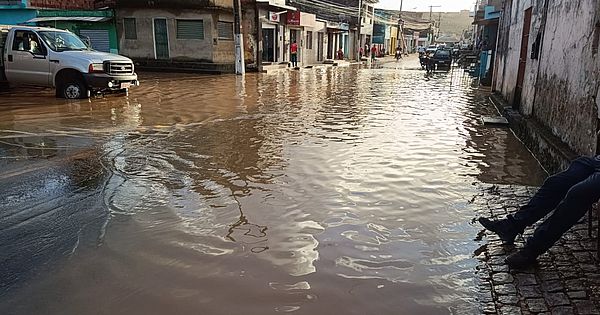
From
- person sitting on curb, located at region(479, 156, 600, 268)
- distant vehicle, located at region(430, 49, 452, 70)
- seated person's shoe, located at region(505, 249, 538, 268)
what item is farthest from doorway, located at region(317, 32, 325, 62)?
seated person's shoe, located at region(505, 249, 538, 268)

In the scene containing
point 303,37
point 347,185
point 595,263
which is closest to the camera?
point 595,263

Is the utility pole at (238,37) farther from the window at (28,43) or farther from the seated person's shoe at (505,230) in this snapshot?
the seated person's shoe at (505,230)

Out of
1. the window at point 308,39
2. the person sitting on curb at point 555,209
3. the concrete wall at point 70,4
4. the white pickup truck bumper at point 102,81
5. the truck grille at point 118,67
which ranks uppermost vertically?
the concrete wall at point 70,4

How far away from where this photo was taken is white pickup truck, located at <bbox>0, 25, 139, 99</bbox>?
13.1 meters

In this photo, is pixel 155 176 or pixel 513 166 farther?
pixel 513 166

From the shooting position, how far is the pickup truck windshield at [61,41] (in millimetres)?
13367

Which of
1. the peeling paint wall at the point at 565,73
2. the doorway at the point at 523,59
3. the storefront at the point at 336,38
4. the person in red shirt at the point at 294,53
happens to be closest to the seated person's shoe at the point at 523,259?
the peeling paint wall at the point at 565,73

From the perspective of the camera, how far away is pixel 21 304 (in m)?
3.23

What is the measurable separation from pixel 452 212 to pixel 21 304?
4130 mm

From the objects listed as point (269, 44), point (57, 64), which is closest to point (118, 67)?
point (57, 64)

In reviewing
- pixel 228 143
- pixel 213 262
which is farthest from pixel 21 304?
pixel 228 143

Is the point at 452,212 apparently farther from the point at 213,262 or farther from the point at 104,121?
the point at 104,121

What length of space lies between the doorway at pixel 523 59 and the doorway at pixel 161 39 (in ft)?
66.5

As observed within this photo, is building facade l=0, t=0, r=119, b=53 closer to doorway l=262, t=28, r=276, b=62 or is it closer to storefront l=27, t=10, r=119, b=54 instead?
storefront l=27, t=10, r=119, b=54
